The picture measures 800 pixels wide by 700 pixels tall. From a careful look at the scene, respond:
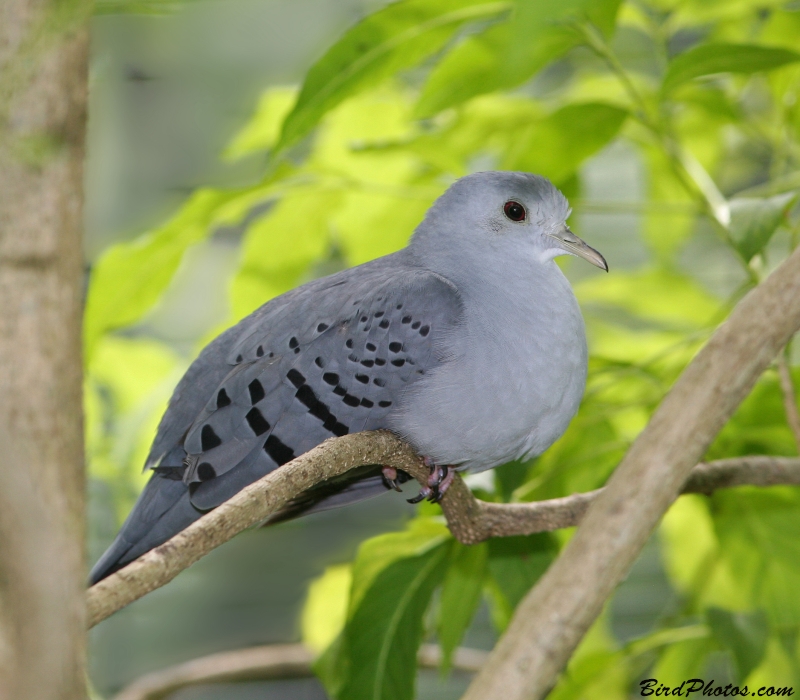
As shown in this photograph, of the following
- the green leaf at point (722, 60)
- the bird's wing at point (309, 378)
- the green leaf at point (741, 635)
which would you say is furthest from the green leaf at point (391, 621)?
the green leaf at point (722, 60)

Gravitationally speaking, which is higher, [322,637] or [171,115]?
[171,115]

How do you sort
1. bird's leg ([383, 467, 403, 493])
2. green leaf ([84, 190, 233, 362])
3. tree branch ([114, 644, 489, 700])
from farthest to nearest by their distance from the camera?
tree branch ([114, 644, 489, 700]) < green leaf ([84, 190, 233, 362]) < bird's leg ([383, 467, 403, 493])

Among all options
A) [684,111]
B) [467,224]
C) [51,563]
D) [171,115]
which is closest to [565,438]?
[467,224]

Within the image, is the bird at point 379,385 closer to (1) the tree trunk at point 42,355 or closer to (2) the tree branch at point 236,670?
(1) the tree trunk at point 42,355

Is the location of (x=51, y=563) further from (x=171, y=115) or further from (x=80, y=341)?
(x=171, y=115)

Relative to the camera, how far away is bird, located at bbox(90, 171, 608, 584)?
1167mm

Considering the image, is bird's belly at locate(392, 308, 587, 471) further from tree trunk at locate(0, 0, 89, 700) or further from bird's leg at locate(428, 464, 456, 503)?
tree trunk at locate(0, 0, 89, 700)

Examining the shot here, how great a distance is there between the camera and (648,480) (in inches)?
38.1

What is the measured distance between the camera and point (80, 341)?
50 cm

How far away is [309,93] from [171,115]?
6.86 feet

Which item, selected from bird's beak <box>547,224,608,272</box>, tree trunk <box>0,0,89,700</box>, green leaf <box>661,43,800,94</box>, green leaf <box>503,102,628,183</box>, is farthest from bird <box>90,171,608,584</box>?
tree trunk <box>0,0,89,700</box>

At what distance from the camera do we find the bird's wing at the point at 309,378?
46.5 inches

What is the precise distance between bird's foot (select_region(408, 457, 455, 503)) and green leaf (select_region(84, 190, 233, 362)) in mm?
545

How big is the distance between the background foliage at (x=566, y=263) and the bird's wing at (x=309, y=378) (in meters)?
0.24
